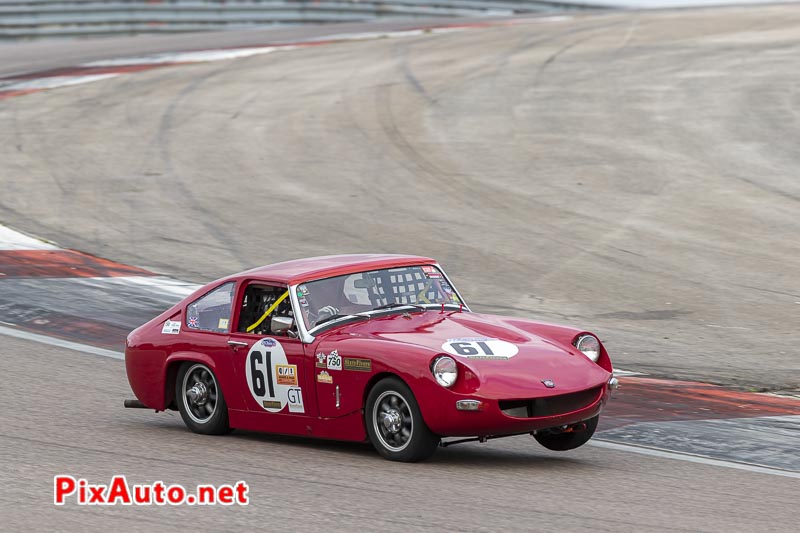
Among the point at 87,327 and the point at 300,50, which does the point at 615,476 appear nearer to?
the point at 87,327

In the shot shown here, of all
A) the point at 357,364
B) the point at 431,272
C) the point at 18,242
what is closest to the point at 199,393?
the point at 357,364

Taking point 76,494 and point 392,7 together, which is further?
point 392,7

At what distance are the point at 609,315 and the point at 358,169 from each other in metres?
7.24

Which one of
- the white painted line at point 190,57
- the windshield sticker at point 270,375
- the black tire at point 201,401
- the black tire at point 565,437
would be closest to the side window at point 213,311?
the black tire at point 201,401

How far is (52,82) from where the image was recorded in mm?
27406

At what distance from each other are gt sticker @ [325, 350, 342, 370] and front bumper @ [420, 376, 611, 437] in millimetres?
707

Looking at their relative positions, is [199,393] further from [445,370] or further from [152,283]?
[152,283]

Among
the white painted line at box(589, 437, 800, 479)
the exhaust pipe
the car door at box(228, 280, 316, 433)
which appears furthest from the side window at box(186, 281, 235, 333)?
the white painted line at box(589, 437, 800, 479)

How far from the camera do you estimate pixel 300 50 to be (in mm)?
31016

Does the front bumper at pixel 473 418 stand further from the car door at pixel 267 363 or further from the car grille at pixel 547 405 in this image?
the car door at pixel 267 363

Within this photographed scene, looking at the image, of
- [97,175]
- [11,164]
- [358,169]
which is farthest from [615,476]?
[11,164]

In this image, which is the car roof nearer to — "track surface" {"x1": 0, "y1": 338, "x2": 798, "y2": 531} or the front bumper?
"track surface" {"x1": 0, "y1": 338, "x2": 798, "y2": 531}

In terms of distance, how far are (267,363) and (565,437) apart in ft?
6.37

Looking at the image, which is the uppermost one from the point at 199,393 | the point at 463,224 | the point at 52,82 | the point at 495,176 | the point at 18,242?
the point at 52,82
